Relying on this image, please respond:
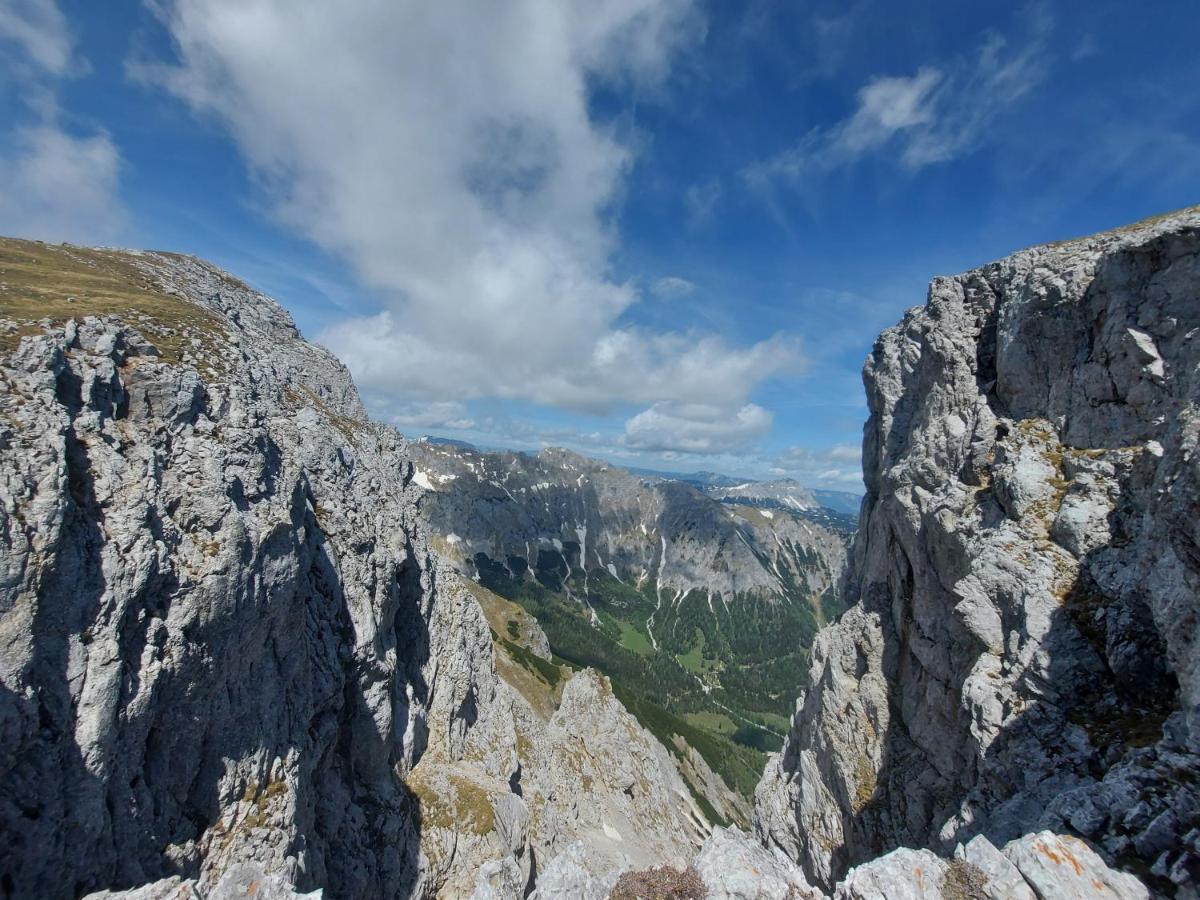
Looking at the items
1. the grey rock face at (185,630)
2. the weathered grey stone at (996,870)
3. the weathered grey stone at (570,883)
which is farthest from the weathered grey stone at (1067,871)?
the grey rock face at (185,630)

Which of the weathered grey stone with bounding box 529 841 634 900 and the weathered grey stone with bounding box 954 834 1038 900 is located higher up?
the weathered grey stone with bounding box 954 834 1038 900

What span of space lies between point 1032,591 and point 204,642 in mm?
38462

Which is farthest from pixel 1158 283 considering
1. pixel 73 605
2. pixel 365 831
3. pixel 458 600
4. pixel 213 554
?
pixel 458 600

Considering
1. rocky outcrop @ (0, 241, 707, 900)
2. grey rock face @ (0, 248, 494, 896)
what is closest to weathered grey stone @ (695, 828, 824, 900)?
rocky outcrop @ (0, 241, 707, 900)

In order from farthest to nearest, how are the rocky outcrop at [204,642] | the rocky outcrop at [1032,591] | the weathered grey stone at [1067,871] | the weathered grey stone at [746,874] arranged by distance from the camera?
the rocky outcrop at [204,642] < the weathered grey stone at [746,874] < the rocky outcrop at [1032,591] < the weathered grey stone at [1067,871]

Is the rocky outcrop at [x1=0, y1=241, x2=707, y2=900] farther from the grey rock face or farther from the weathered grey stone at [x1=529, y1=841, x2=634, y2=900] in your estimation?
the weathered grey stone at [x1=529, y1=841, x2=634, y2=900]

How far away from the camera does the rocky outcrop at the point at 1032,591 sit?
51.3ft

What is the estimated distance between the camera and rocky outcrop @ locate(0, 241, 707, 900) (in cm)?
1905

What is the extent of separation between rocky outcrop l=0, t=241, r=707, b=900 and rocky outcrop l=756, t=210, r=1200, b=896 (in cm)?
2505

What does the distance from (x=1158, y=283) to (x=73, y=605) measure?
1990 inches

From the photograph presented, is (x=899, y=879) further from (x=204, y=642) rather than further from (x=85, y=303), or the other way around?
(x=85, y=303)

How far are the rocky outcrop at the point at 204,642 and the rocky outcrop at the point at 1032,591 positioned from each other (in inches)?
986

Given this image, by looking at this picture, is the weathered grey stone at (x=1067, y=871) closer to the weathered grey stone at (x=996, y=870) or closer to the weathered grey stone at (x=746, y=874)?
the weathered grey stone at (x=996, y=870)

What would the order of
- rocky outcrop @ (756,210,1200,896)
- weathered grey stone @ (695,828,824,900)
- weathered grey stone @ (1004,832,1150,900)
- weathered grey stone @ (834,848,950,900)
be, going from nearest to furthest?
weathered grey stone @ (1004,832,1150,900)
weathered grey stone @ (834,848,950,900)
rocky outcrop @ (756,210,1200,896)
weathered grey stone @ (695,828,824,900)
